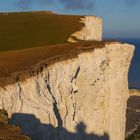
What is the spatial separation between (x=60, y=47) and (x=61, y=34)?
9722 millimetres

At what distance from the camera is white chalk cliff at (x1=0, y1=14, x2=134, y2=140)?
74.2 feet

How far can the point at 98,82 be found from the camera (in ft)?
109

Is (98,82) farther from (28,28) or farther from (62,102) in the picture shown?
(28,28)

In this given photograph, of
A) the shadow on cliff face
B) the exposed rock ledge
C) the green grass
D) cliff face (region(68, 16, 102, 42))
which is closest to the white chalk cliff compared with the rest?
the shadow on cliff face

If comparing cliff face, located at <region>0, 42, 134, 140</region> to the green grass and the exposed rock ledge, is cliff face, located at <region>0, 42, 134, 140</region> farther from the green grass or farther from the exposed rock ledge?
the green grass

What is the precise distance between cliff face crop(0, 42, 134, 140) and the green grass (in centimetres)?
545

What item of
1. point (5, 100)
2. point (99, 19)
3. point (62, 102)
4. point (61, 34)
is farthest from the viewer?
point (99, 19)

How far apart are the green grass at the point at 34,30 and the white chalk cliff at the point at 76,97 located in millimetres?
5365

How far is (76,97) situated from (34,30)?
53.4 ft

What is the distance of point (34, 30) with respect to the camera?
1781 inches

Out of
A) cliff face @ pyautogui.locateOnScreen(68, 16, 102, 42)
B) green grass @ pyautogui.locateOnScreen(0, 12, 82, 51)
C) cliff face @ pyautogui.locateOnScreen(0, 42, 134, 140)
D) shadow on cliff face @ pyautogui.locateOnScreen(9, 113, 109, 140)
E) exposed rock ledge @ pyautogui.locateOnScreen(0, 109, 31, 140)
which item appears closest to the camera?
exposed rock ledge @ pyautogui.locateOnScreen(0, 109, 31, 140)

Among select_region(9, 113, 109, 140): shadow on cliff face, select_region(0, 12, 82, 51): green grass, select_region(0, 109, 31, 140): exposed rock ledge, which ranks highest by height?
select_region(0, 12, 82, 51): green grass

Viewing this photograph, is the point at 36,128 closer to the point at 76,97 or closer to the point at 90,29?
the point at 76,97

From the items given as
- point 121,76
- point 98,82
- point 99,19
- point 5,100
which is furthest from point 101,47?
point 99,19
